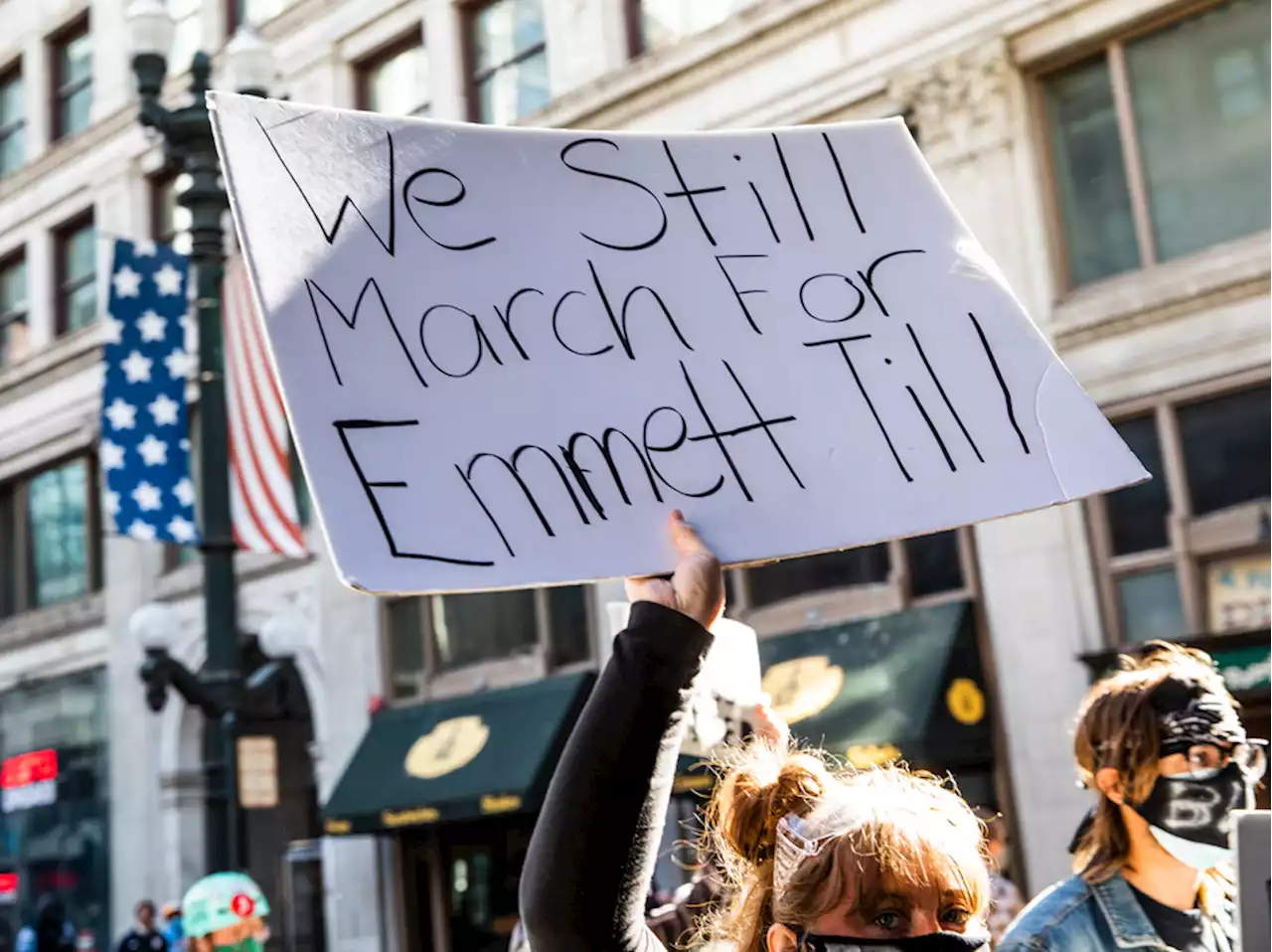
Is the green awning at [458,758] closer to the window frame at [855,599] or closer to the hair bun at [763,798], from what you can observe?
the window frame at [855,599]

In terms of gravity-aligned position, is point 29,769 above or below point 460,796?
above

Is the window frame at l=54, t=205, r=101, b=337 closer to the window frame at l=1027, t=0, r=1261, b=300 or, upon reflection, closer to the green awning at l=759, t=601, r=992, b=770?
the green awning at l=759, t=601, r=992, b=770

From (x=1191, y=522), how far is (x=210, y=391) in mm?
6975

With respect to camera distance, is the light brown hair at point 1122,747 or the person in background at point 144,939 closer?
the light brown hair at point 1122,747

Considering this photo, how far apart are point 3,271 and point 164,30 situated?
1394 cm

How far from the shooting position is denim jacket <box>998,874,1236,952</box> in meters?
2.90

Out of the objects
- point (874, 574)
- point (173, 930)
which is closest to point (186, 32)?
point (173, 930)

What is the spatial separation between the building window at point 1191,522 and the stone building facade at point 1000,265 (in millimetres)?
20

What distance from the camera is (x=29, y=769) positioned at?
21.7 metres

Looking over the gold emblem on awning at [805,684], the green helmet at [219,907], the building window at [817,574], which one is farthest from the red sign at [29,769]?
the green helmet at [219,907]

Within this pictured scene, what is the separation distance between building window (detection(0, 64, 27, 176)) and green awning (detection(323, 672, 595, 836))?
12142 mm

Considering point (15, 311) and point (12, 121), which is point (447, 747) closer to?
point (15, 311)

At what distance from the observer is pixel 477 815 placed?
568 inches

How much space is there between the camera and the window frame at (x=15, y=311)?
22844 mm
